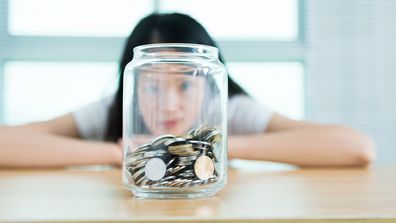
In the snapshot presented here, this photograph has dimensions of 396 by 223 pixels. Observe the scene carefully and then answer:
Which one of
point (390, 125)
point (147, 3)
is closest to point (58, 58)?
point (147, 3)

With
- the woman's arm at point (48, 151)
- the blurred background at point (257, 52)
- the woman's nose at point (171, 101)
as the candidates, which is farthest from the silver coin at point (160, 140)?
the blurred background at point (257, 52)

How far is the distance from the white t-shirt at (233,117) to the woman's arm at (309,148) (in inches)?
12.8

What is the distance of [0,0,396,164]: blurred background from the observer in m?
2.47

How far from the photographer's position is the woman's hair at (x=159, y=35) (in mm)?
1271

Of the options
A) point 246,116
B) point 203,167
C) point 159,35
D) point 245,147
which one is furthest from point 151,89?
point 246,116

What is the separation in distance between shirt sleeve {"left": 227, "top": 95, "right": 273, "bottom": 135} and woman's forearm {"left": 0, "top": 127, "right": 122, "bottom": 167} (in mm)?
496

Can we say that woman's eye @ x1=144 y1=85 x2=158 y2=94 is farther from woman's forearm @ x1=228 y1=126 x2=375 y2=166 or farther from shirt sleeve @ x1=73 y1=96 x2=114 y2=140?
shirt sleeve @ x1=73 y1=96 x2=114 y2=140

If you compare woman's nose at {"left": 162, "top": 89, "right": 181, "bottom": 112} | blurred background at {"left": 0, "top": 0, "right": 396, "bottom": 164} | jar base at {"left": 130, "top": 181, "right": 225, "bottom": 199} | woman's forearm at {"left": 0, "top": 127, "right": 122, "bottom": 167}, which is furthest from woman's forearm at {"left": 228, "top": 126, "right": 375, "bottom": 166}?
blurred background at {"left": 0, "top": 0, "right": 396, "bottom": 164}

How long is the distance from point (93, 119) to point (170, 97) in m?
0.87

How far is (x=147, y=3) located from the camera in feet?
8.25

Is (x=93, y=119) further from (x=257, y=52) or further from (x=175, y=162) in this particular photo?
(x=257, y=52)

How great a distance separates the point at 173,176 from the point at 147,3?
2132 mm

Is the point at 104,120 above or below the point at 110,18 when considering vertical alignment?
below

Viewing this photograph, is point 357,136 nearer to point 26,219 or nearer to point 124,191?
point 124,191
